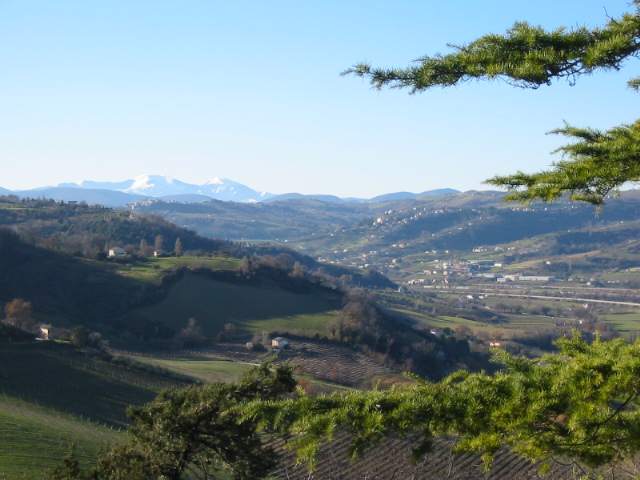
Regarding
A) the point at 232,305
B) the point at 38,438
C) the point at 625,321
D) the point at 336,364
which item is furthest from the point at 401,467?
the point at 625,321

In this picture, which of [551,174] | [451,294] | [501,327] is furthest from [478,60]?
[451,294]

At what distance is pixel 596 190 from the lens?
6.63 metres

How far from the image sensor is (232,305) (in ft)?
245

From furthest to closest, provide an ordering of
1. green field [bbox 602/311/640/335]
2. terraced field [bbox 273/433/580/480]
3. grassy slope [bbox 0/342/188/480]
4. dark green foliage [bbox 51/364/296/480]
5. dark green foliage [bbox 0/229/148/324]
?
green field [bbox 602/311/640/335] < dark green foliage [bbox 0/229/148/324] < grassy slope [bbox 0/342/188/480] < terraced field [bbox 273/433/580/480] < dark green foliage [bbox 51/364/296/480]

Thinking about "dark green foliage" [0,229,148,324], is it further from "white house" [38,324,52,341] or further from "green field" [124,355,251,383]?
"green field" [124,355,251,383]

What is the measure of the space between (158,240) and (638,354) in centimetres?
10982

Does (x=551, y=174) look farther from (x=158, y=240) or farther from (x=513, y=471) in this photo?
(x=158, y=240)

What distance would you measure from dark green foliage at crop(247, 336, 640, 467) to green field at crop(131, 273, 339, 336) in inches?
2426

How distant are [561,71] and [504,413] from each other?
3173mm

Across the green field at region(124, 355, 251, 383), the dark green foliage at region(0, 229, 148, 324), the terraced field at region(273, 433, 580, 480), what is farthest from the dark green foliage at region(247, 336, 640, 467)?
the dark green foliage at region(0, 229, 148, 324)

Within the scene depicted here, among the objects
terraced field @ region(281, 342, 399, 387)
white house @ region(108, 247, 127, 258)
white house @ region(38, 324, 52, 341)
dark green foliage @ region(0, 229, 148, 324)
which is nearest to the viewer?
white house @ region(38, 324, 52, 341)

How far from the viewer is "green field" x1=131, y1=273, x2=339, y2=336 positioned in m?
69.3

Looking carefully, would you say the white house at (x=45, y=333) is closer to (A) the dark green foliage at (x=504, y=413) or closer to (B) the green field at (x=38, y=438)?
(B) the green field at (x=38, y=438)

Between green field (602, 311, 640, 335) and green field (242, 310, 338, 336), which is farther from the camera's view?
green field (602, 311, 640, 335)
